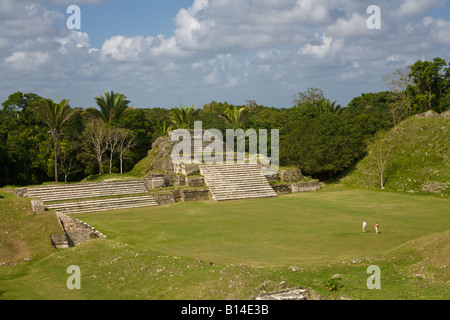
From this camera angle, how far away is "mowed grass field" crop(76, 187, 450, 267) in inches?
611

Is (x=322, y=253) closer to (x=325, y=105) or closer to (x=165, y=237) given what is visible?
(x=165, y=237)

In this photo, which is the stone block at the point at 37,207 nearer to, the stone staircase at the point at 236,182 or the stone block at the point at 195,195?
the stone block at the point at 195,195

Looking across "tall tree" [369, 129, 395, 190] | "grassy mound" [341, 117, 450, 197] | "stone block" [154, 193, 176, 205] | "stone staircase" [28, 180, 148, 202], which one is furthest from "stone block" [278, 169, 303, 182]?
"stone staircase" [28, 180, 148, 202]

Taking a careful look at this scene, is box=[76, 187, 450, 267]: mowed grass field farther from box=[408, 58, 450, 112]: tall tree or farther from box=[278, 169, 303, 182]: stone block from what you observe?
box=[408, 58, 450, 112]: tall tree

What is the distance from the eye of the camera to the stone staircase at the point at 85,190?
2578 centimetres

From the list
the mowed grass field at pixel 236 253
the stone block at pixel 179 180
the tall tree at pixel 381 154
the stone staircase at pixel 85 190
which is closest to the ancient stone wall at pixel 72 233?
the mowed grass field at pixel 236 253

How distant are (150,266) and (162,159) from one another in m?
21.6

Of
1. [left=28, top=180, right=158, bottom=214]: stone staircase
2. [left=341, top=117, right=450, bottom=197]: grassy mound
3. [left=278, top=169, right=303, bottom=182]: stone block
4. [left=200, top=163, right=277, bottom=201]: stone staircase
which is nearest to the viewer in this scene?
[left=28, top=180, right=158, bottom=214]: stone staircase

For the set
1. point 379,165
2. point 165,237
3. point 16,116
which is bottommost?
point 165,237

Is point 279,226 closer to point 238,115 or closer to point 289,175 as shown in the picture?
point 289,175

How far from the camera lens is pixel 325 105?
1977 inches

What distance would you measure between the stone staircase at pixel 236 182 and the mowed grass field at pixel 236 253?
3.49 meters

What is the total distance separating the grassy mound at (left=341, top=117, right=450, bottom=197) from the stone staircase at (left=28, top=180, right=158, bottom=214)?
16.9m
